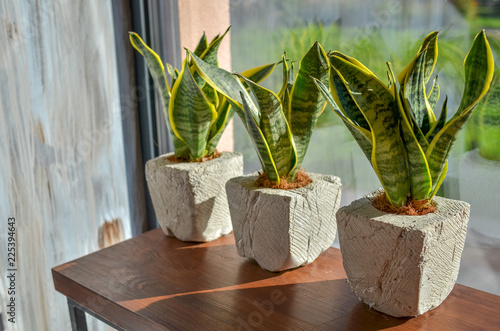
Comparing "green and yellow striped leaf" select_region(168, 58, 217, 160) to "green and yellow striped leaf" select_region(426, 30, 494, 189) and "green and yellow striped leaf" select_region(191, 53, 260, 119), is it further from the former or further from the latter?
"green and yellow striped leaf" select_region(426, 30, 494, 189)

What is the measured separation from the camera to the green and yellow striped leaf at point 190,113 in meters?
0.97

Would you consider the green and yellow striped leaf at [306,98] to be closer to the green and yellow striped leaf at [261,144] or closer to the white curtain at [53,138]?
the green and yellow striped leaf at [261,144]

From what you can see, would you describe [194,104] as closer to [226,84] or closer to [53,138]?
[226,84]

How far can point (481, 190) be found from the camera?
0.91 m

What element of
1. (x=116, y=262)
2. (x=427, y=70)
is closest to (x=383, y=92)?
(x=427, y=70)

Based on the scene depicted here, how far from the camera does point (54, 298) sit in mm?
1296

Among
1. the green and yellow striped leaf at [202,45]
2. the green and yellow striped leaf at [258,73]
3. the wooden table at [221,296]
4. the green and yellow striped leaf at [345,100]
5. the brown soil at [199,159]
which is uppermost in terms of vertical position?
the green and yellow striped leaf at [202,45]

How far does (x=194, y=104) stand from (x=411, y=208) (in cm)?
47

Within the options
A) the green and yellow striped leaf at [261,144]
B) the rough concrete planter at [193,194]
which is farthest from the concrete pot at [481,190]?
the rough concrete planter at [193,194]

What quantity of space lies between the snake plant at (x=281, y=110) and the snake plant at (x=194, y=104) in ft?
0.27

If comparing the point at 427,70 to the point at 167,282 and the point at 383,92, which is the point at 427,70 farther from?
the point at 167,282

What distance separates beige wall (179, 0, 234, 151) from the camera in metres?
1.31

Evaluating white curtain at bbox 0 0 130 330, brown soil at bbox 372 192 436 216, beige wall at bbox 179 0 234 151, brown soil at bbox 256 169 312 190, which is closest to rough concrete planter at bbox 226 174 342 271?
brown soil at bbox 256 169 312 190

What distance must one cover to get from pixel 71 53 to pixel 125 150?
315mm
